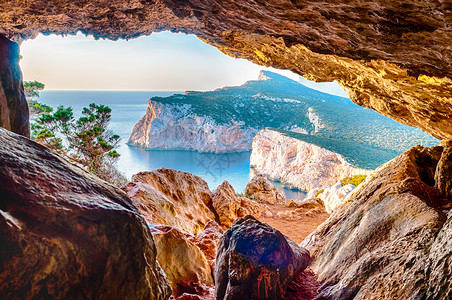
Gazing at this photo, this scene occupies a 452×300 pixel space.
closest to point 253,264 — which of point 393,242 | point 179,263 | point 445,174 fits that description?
point 179,263

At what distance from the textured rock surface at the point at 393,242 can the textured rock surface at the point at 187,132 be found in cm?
5655

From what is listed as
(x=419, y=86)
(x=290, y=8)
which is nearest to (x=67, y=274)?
(x=290, y=8)

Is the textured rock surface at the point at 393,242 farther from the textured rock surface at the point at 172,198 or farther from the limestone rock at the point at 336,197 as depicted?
the limestone rock at the point at 336,197

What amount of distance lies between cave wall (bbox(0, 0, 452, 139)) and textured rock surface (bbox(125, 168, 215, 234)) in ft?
18.9

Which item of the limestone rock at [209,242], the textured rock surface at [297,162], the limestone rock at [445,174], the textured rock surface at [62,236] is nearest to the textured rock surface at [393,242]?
the limestone rock at [445,174]

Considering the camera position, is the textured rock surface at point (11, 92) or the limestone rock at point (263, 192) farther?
the limestone rock at point (263, 192)

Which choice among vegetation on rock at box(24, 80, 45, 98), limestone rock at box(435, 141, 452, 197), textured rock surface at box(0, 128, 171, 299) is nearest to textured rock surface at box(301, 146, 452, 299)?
limestone rock at box(435, 141, 452, 197)

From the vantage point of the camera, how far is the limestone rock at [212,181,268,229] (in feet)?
50.4

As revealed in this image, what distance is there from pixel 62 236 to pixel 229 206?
43.7ft

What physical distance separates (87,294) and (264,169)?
169ft

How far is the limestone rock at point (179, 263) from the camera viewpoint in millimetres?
5688

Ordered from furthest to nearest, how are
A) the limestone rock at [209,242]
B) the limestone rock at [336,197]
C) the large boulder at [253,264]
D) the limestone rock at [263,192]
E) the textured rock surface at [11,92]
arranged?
the limestone rock at [263,192]
the limestone rock at [336,197]
the limestone rock at [209,242]
the textured rock surface at [11,92]
the large boulder at [253,264]

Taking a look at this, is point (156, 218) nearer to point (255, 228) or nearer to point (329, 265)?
point (255, 228)

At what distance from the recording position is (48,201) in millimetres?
2988
